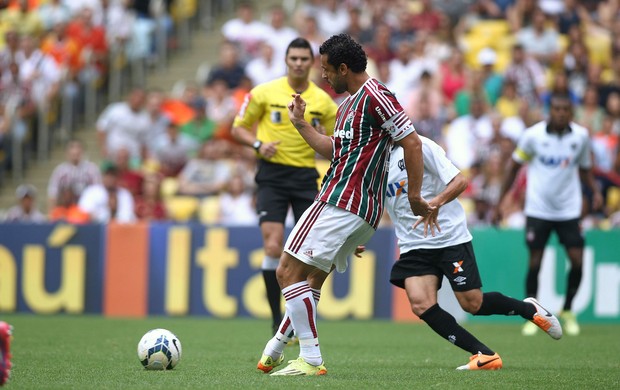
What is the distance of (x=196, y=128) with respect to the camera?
62.6 feet

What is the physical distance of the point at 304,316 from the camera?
7.43 metres

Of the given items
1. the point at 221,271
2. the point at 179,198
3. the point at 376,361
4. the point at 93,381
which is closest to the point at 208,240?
the point at 221,271

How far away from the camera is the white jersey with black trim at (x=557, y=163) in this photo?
473 inches

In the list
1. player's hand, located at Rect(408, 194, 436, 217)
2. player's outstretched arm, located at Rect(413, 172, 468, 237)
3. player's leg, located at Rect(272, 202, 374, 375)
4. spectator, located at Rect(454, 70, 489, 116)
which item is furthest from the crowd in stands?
player's leg, located at Rect(272, 202, 374, 375)

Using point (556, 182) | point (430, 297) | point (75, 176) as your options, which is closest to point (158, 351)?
point (430, 297)

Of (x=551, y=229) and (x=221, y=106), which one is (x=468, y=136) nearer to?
(x=221, y=106)

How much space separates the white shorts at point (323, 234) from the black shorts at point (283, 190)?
2869 mm

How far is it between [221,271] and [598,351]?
6786 mm

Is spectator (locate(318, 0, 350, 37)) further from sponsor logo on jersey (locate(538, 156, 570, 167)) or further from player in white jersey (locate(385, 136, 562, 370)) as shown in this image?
player in white jersey (locate(385, 136, 562, 370))

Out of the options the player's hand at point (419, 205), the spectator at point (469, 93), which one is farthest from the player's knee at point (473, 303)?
the spectator at point (469, 93)

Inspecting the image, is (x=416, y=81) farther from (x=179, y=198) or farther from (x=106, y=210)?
(x=106, y=210)

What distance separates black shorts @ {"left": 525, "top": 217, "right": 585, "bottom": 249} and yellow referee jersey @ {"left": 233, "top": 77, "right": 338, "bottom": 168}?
10.8 ft

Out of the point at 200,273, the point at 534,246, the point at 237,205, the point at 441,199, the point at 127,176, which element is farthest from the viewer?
the point at 127,176

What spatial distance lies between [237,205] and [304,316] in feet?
31.2
